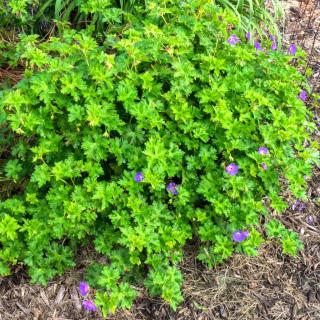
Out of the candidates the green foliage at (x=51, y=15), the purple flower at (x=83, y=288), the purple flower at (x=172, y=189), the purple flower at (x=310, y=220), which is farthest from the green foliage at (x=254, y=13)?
the purple flower at (x=83, y=288)

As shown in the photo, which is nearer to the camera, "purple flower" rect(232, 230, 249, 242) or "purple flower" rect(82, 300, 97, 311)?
"purple flower" rect(82, 300, 97, 311)

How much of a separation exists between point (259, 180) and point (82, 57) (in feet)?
3.83

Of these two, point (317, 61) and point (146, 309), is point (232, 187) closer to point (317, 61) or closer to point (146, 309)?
point (146, 309)

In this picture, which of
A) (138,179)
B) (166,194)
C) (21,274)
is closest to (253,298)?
(166,194)

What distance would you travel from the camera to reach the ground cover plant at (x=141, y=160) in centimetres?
249

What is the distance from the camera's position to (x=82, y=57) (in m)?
2.72

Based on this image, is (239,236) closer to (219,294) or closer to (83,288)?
(219,294)

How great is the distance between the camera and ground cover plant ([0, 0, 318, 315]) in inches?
98.1

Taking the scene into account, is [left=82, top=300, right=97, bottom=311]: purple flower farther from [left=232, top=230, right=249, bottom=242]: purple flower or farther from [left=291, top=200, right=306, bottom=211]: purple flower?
[left=291, top=200, right=306, bottom=211]: purple flower

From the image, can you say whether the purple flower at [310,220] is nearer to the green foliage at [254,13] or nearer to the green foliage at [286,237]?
the green foliage at [286,237]

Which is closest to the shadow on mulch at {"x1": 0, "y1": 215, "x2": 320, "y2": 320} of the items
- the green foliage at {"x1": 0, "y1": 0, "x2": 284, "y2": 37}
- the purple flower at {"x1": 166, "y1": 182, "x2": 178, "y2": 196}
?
the purple flower at {"x1": 166, "y1": 182, "x2": 178, "y2": 196}

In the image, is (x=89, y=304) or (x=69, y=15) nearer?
(x=89, y=304)

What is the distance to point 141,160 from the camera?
2.58 m

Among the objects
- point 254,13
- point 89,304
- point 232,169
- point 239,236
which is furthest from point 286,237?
point 254,13
